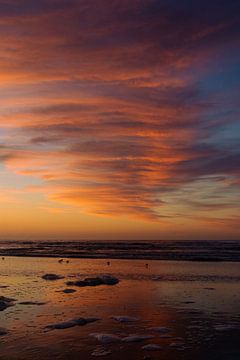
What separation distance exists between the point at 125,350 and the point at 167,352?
132 cm

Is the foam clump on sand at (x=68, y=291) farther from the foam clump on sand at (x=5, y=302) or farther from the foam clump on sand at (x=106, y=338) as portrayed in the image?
the foam clump on sand at (x=106, y=338)

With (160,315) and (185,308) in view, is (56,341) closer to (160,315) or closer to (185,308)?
(160,315)

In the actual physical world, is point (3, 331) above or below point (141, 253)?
below

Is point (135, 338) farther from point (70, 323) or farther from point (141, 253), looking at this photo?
point (141, 253)

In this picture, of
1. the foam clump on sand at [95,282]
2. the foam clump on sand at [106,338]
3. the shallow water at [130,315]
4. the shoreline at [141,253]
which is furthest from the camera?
the shoreline at [141,253]

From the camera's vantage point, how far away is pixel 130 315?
57.2 ft

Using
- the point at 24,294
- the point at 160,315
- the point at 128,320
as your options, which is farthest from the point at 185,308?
the point at 24,294

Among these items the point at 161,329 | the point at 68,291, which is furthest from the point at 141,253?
the point at 161,329

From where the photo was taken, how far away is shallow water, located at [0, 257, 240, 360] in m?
12.6

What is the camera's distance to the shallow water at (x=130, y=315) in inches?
494

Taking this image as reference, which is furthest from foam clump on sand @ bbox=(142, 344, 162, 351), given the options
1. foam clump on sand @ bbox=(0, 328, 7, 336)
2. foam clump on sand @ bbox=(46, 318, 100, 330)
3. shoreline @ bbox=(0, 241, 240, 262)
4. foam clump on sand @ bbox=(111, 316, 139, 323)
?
shoreline @ bbox=(0, 241, 240, 262)

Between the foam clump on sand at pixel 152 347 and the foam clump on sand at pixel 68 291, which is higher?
the foam clump on sand at pixel 68 291

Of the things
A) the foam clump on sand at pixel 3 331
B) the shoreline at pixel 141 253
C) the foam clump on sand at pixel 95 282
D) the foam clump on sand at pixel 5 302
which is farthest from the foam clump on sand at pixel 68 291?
the shoreline at pixel 141 253

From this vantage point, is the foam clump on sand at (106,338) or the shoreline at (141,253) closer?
the foam clump on sand at (106,338)
